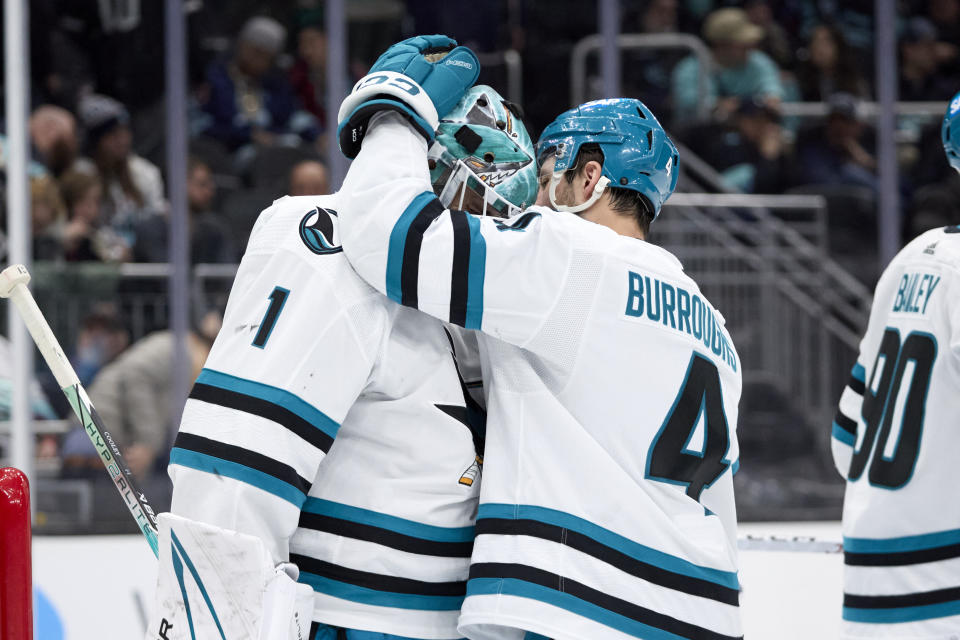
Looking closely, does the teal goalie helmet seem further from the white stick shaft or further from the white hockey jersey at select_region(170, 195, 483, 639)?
the white stick shaft

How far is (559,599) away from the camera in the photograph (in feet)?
4.86

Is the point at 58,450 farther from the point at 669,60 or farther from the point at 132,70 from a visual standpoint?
the point at 669,60

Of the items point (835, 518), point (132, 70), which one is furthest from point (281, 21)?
point (835, 518)

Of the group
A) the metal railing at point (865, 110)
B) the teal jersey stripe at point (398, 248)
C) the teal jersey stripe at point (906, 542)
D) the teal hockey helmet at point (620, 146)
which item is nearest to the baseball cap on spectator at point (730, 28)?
the metal railing at point (865, 110)

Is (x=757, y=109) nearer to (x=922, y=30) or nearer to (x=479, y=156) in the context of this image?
(x=922, y=30)

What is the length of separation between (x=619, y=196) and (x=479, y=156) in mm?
240

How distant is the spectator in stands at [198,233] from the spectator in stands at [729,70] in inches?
83.8

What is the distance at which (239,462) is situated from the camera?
139 cm

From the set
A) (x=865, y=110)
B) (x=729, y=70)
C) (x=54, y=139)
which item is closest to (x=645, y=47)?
(x=729, y=70)

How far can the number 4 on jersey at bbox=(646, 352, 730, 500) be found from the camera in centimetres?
154

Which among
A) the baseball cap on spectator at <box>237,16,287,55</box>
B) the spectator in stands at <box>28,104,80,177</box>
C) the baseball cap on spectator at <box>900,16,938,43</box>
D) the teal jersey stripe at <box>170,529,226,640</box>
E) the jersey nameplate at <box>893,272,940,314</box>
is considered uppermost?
the baseball cap on spectator at <box>900,16,938,43</box>

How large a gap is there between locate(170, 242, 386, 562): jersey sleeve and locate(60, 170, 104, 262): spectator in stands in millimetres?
3076

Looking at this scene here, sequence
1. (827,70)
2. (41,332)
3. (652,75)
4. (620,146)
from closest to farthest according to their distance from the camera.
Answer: (41,332) < (620,146) < (652,75) < (827,70)

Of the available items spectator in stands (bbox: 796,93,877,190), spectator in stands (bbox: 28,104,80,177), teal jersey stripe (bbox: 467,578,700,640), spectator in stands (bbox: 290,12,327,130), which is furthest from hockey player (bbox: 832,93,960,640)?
spectator in stands (bbox: 290,12,327,130)
